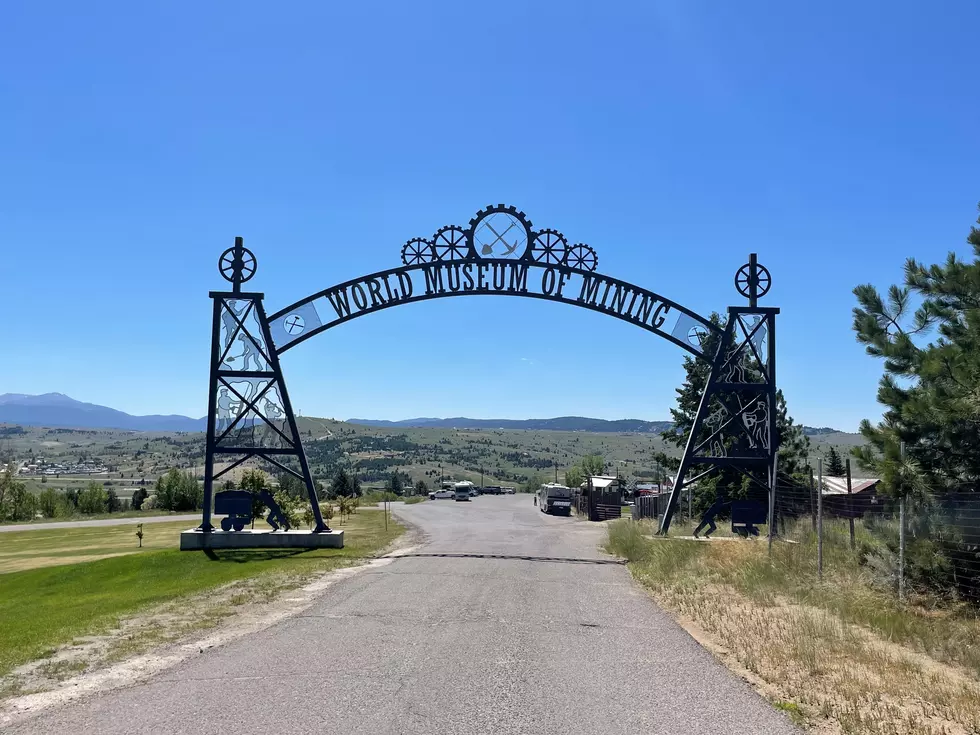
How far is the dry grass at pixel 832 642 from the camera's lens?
679 centimetres

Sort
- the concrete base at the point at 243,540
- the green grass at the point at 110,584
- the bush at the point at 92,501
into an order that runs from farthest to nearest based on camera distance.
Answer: the bush at the point at 92,501
the concrete base at the point at 243,540
the green grass at the point at 110,584

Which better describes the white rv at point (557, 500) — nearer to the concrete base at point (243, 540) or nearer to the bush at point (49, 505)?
the bush at point (49, 505)

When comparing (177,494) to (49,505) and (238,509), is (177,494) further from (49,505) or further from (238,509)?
(238,509)

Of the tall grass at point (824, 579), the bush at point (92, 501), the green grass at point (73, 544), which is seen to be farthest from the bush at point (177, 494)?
the tall grass at point (824, 579)

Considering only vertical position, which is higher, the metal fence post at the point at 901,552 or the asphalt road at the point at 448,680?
the metal fence post at the point at 901,552

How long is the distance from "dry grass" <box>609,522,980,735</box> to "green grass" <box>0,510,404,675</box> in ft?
26.3

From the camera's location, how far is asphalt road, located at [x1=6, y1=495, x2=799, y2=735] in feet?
20.9

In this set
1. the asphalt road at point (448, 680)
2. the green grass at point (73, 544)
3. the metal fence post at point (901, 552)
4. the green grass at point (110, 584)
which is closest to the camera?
the asphalt road at point (448, 680)

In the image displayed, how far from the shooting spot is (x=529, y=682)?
7711 mm

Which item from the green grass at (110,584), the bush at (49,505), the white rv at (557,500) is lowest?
the bush at (49,505)

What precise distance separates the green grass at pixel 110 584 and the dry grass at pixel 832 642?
802cm

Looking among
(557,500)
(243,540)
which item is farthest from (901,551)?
(557,500)

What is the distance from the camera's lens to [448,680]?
7.70 metres

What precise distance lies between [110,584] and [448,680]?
15090 millimetres
